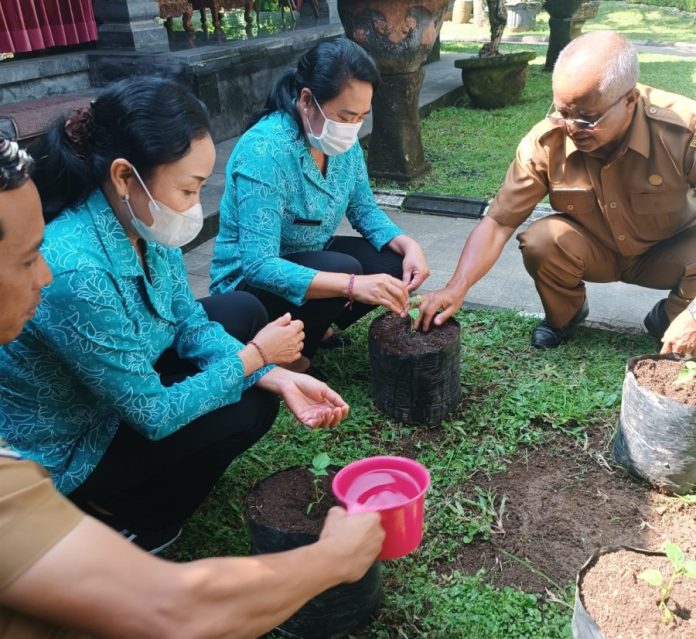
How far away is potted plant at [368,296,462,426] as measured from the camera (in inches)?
106

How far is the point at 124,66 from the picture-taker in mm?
5309

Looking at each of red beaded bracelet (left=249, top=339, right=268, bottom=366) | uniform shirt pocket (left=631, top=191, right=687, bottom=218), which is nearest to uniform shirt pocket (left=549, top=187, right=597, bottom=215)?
uniform shirt pocket (left=631, top=191, right=687, bottom=218)

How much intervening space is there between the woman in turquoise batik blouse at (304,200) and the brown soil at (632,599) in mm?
1322

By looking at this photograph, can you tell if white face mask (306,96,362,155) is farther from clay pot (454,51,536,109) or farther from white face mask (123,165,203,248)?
clay pot (454,51,536,109)

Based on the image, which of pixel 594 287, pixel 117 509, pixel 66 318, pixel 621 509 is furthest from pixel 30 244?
pixel 594 287

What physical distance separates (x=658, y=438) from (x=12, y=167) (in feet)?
6.78

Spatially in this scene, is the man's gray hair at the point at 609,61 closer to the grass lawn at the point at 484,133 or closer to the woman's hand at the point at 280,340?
the woman's hand at the point at 280,340

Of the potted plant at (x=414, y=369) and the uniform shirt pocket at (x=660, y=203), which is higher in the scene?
the uniform shirt pocket at (x=660, y=203)

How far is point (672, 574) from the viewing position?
1.60 meters

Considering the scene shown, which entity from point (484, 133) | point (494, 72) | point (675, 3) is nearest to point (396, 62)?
point (484, 133)

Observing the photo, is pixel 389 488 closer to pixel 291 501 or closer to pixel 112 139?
pixel 291 501

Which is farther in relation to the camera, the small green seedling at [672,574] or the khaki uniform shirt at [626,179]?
the khaki uniform shirt at [626,179]

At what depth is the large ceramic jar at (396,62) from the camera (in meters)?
4.94

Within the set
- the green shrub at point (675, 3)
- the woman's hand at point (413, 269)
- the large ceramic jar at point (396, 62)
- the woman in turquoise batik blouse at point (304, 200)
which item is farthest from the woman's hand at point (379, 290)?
the green shrub at point (675, 3)
